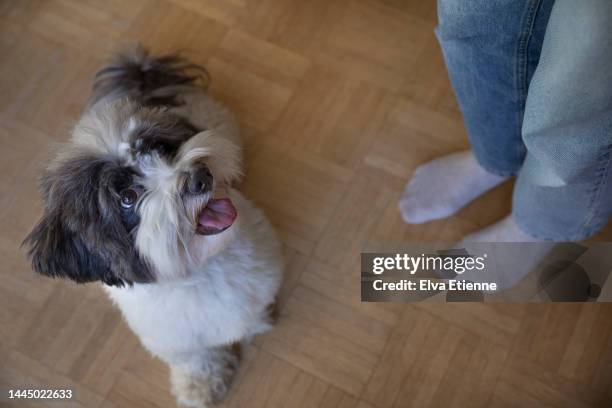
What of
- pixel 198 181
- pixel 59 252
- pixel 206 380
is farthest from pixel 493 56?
pixel 206 380

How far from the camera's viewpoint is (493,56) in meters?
0.86

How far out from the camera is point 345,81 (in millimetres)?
1460

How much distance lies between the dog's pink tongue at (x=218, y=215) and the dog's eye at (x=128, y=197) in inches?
4.2

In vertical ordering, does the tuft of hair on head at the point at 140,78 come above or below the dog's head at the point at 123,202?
below

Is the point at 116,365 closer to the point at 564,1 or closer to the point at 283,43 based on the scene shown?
the point at 283,43

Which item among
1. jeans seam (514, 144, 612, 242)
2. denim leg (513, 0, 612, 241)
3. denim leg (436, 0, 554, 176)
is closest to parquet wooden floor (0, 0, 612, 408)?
jeans seam (514, 144, 612, 242)

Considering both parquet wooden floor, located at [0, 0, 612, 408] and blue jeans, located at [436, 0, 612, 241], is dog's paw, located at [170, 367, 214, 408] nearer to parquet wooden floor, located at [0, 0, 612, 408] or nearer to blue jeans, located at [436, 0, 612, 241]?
parquet wooden floor, located at [0, 0, 612, 408]

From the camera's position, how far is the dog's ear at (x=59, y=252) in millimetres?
800

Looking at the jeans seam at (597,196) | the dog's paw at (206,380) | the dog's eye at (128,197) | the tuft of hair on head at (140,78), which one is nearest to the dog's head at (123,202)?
the dog's eye at (128,197)

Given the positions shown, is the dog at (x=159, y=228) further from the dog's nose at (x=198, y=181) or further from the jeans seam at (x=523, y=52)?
the jeans seam at (x=523, y=52)

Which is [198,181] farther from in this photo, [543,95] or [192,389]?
[192,389]

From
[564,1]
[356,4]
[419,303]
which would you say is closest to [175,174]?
[564,1]

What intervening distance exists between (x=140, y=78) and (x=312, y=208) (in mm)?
481

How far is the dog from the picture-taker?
31.9 inches
